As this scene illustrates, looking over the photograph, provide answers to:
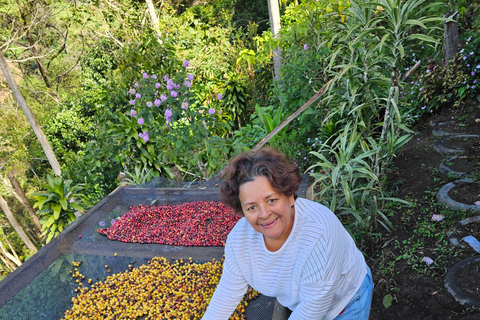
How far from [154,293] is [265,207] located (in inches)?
59.5

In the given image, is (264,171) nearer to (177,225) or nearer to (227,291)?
(227,291)

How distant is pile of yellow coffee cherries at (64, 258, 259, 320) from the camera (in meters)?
2.21

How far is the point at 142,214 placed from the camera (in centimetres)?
325

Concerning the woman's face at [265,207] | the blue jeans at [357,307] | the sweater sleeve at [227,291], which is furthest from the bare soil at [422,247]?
the woman's face at [265,207]

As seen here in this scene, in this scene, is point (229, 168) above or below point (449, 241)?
above

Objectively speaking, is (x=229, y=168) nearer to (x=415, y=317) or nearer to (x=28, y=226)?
(x=415, y=317)

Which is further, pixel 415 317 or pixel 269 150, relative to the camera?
pixel 415 317

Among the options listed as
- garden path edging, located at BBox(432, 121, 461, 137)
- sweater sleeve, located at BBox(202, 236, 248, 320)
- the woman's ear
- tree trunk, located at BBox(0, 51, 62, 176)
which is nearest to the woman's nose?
A: the woman's ear

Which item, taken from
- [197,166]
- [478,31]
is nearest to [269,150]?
[197,166]

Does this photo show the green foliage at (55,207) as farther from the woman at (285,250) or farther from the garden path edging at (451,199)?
the garden path edging at (451,199)

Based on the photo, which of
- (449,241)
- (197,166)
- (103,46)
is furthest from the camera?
(103,46)

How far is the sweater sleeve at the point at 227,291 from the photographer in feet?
4.62

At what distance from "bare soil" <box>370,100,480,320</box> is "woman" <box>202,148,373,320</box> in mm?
599

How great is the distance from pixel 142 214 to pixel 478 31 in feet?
12.4
